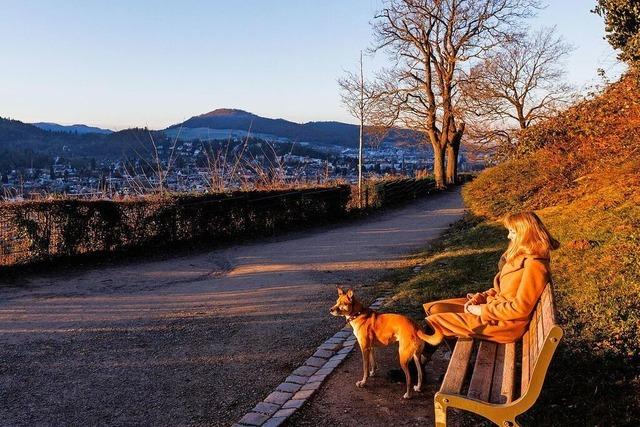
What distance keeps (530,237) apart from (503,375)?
3.32 ft

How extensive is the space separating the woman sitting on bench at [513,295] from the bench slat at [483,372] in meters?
0.12

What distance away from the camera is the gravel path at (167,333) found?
480 centimetres

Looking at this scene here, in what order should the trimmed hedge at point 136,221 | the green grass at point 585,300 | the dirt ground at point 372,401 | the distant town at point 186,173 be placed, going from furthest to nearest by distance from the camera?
the distant town at point 186,173
the trimmed hedge at point 136,221
the dirt ground at point 372,401
the green grass at point 585,300

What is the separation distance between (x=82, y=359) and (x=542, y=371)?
501 cm

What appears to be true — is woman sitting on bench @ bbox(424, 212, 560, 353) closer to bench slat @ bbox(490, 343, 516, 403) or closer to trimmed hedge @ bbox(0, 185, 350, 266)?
bench slat @ bbox(490, 343, 516, 403)

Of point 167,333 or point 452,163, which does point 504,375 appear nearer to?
point 167,333

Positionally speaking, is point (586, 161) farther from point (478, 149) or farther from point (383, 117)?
point (478, 149)

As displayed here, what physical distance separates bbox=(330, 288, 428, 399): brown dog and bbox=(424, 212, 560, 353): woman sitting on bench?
0.19 meters

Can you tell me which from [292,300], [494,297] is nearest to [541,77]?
[292,300]

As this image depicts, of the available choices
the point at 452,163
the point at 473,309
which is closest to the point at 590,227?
the point at 473,309

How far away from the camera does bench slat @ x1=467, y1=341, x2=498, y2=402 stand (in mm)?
3332

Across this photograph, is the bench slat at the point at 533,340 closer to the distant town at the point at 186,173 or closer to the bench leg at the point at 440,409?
the bench leg at the point at 440,409

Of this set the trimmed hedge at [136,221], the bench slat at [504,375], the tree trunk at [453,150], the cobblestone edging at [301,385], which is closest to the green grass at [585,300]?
the bench slat at [504,375]

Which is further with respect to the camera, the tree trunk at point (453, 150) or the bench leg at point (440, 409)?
the tree trunk at point (453, 150)
